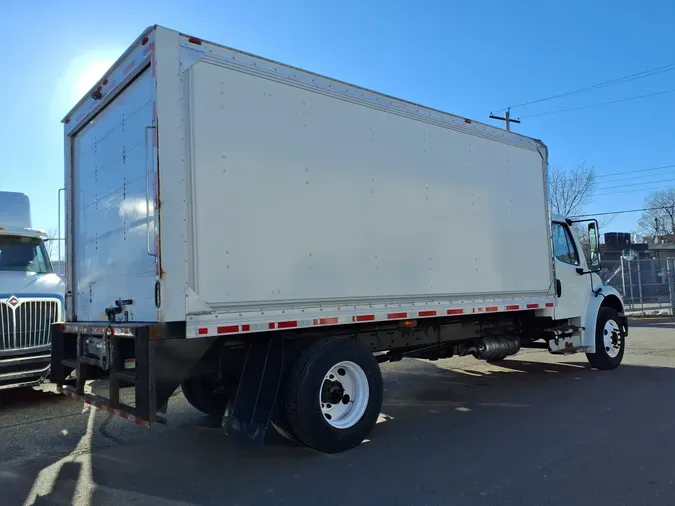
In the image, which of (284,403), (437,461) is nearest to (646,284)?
(437,461)

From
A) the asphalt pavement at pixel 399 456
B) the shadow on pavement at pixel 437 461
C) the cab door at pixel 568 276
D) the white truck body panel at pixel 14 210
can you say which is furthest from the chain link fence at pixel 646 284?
the white truck body panel at pixel 14 210

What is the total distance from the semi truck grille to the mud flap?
12.9ft

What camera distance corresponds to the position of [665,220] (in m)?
59.6

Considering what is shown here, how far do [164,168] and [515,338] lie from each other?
6036mm

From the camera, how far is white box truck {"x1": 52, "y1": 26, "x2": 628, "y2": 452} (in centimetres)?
448

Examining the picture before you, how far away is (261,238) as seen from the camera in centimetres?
486

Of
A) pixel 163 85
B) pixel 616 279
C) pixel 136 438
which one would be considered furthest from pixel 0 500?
pixel 616 279

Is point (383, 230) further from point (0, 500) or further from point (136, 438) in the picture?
point (0, 500)

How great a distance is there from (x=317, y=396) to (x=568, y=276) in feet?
17.7

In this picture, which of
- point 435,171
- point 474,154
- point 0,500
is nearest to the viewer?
point 0,500

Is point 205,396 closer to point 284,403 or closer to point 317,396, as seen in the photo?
point 284,403

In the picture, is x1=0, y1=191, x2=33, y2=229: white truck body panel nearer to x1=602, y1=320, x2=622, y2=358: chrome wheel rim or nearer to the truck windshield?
the truck windshield

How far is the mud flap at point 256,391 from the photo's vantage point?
15.8ft

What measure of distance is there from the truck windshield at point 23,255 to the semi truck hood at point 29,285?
20cm
